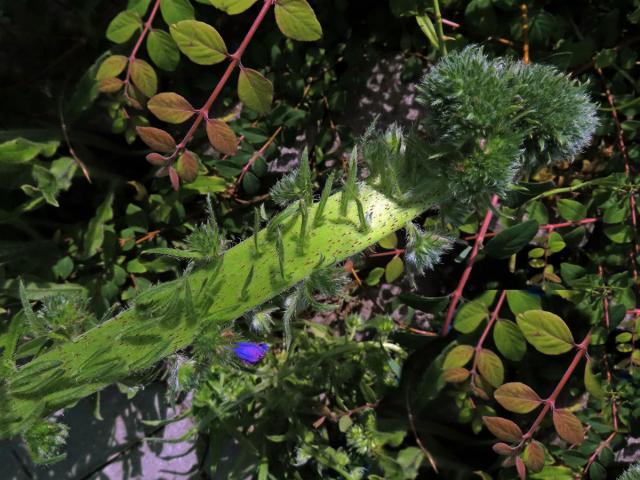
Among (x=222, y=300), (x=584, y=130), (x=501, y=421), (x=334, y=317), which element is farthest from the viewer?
(x=334, y=317)

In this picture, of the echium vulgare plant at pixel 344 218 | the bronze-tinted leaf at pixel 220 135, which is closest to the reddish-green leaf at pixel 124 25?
the bronze-tinted leaf at pixel 220 135

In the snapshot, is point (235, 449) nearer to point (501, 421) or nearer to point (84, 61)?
point (501, 421)

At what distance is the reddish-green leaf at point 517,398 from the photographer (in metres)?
1.46

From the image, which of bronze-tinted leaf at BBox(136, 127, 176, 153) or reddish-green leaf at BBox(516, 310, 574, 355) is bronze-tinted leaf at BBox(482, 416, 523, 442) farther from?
bronze-tinted leaf at BBox(136, 127, 176, 153)

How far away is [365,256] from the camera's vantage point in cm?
168

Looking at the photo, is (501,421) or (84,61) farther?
(84,61)

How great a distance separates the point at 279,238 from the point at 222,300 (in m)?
0.20

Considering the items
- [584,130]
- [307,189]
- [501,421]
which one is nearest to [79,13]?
[307,189]

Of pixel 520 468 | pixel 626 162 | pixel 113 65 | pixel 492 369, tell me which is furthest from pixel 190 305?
pixel 626 162

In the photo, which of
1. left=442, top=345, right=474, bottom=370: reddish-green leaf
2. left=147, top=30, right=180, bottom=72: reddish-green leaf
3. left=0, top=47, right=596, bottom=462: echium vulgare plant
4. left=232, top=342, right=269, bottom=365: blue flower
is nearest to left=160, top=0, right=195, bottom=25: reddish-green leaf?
left=147, top=30, right=180, bottom=72: reddish-green leaf

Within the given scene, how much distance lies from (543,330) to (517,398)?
0.60 ft

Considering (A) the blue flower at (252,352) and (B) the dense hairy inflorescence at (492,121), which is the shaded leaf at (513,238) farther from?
(A) the blue flower at (252,352)

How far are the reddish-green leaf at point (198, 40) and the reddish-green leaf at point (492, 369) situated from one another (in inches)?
39.8

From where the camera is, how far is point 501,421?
58.6 inches
